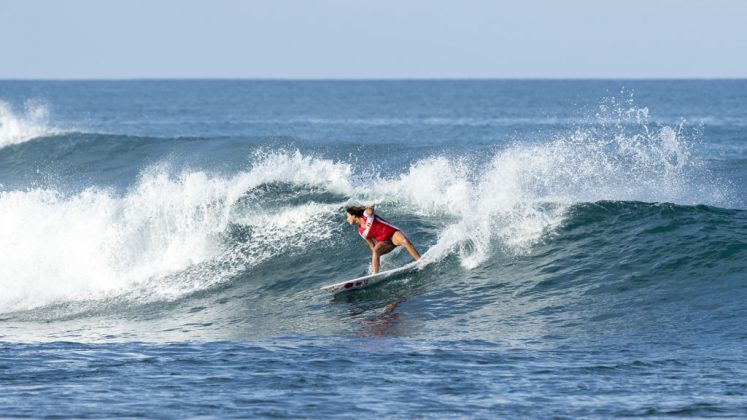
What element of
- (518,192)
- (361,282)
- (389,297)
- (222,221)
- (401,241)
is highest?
(518,192)

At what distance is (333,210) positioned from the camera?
2005 cm

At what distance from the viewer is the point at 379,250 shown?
630 inches

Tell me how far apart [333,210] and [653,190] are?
783 cm

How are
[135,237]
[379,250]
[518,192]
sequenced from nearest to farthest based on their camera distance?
[379,250], [518,192], [135,237]

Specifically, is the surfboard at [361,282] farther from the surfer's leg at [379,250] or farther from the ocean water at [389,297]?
the surfer's leg at [379,250]

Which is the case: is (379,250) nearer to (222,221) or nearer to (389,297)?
(389,297)

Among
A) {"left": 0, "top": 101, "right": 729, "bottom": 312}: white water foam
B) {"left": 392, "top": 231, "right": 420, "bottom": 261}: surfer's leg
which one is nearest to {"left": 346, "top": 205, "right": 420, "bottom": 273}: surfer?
{"left": 392, "top": 231, "right": 420, "bottom": 261}: surfer's leg

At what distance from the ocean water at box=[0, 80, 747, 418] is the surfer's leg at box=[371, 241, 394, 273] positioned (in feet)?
1.48

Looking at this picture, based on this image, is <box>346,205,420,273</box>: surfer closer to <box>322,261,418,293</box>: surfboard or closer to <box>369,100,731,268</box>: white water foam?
<box>322,261,418,293</box>: surfboard

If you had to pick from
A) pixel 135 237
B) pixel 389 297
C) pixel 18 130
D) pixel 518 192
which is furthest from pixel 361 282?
pixel 18 130

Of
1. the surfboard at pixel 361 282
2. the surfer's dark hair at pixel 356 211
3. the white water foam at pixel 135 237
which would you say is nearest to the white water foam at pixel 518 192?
the surfboard at pixel 361 282

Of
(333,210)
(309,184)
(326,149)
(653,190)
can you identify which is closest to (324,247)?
(333,210)

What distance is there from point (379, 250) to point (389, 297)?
3.64 ft

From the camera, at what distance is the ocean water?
10219 millimetres
